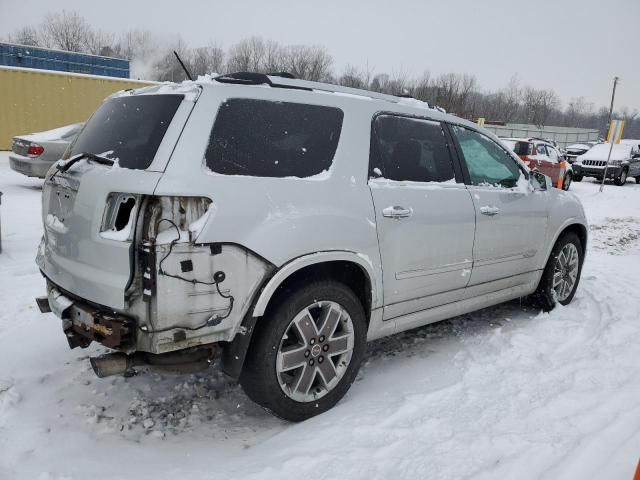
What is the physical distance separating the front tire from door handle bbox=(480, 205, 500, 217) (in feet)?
4.59

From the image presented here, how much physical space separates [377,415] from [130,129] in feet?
7.31

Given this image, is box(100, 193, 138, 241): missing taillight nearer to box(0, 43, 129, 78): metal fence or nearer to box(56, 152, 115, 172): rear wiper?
box(56, 152, 115, 172): rear wiper

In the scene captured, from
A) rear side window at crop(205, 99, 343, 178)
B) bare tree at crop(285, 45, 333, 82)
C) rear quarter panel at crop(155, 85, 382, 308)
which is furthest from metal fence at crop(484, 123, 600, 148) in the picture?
rear side window at crop(205, 99, 343, 178)

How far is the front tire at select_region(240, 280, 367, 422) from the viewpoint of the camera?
2.73 m

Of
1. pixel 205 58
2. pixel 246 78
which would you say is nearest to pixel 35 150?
pixel 246 78

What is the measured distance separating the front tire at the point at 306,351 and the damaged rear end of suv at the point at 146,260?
0.24 m

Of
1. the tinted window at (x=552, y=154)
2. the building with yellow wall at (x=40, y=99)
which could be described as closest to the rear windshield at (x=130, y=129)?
the tinted window at (x=552, y=154)

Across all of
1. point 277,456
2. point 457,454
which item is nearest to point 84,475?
point 277,456

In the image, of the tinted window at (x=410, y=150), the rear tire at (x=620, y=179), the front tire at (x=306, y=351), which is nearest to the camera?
the front tire at (x=306, y=351)

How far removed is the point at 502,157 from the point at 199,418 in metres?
3.24

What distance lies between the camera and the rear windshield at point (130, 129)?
8.32 ft

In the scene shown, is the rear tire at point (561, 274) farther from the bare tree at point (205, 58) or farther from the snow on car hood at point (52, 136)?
the bare tree at point (205, 58)

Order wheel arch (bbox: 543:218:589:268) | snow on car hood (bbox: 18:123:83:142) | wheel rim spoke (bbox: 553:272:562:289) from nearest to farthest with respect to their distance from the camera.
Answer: wheel arch (bbox: 543:218:589:268) → wheel rim spoke (bbox: 553:272:562:289) → snow on car hood (bbox: 18:123:83:142)

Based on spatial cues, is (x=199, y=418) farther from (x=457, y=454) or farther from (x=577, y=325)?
(x=577, y=325)
